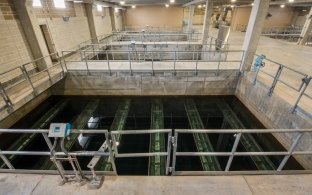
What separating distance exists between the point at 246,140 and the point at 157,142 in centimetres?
298

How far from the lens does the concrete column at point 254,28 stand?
243 inches

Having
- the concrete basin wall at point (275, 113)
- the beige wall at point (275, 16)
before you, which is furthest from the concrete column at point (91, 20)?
the beige wall at point (275, 16)

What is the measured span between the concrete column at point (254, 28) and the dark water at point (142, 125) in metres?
1.93

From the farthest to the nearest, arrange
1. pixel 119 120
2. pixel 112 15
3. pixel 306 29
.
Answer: pixel 112 15 < pixel 306 29 < pixel 119 120

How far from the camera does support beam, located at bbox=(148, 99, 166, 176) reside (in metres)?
4.30

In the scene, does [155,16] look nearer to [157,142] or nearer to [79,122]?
[79,122]

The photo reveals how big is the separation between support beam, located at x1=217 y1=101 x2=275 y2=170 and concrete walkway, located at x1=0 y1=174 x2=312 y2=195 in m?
1.85

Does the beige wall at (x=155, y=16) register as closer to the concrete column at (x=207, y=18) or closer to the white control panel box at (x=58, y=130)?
the concrete column at (x=207, y=18)

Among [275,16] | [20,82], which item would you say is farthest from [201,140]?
[275,16]

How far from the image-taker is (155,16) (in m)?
24.4

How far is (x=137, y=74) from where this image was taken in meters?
7.70

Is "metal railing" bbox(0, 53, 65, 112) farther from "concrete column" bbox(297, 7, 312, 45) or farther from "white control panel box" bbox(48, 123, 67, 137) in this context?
"concrete column" bbox(297, 7, 312, 45)

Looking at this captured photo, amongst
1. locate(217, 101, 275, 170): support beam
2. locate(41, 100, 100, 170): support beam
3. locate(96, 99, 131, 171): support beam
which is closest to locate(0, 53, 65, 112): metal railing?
locate(41, 100, 100, 170): support beam

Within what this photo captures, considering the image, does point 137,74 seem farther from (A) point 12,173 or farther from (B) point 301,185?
(B) point 301,185
